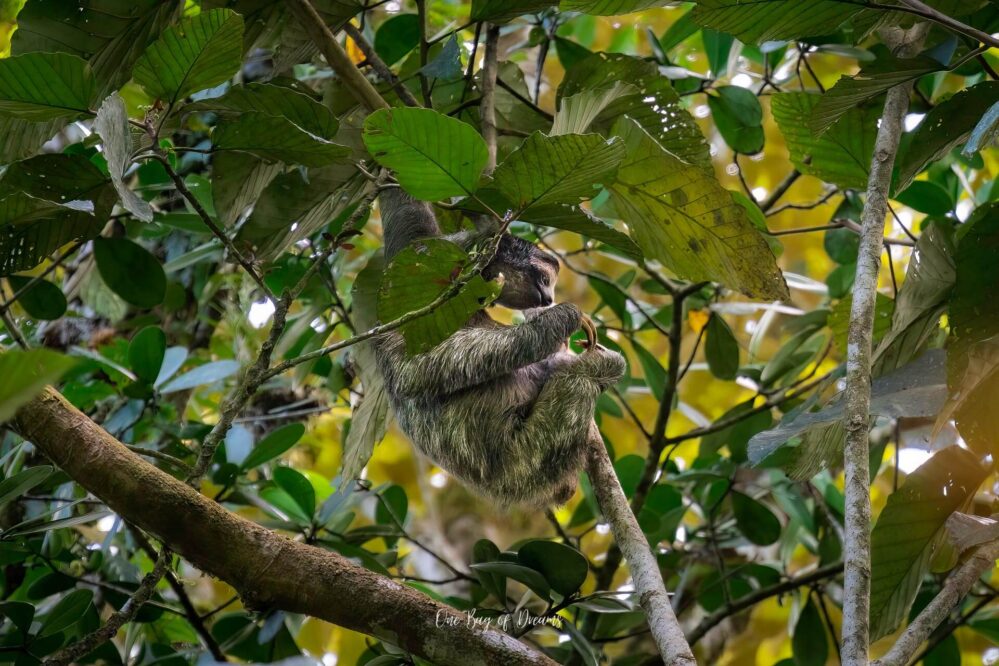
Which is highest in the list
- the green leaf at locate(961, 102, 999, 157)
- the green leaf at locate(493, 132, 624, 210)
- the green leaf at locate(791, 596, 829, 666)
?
the green leaf at locate(493, 132, 624, 210)

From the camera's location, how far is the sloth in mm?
3262

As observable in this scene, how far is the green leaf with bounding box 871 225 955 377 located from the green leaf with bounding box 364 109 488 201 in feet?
4.67

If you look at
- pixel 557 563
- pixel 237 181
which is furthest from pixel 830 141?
pixel 237 181

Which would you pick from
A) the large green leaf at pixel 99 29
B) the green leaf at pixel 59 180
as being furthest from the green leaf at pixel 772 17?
the green leaf at pixel 59 180

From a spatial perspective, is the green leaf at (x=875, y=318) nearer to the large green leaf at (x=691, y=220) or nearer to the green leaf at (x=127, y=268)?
the large green leaf at (x=691, y=220)

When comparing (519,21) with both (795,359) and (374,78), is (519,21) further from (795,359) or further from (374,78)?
(795,359)

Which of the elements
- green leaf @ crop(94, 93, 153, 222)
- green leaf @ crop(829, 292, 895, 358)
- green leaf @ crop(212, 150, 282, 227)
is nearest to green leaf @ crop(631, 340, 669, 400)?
green leaf @ crop(829, 292, 895, 358)

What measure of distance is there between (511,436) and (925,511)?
4.98 feet

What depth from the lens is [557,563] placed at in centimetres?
266

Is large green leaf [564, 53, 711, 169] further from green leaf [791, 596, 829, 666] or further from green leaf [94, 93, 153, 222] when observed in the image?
green leaf [791, 596, 829, 666]

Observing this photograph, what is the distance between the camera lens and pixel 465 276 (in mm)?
2340

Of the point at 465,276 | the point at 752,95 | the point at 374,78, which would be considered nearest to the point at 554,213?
the point at 465,276

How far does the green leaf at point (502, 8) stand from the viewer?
10.3 feet

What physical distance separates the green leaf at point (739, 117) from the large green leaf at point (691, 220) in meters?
1.42
